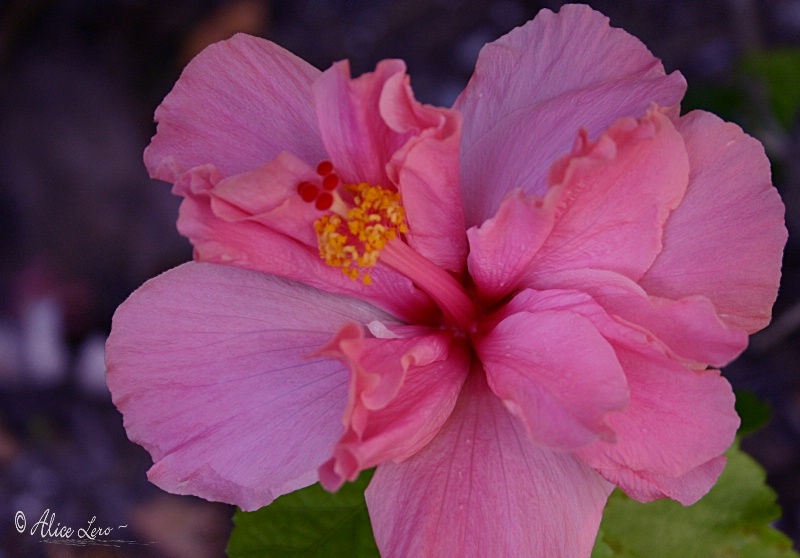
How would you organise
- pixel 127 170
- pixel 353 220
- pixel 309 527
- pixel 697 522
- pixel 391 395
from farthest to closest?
1. pixel 127 170
2. pixel 697 522
3. pixel 309 527
4. pixel 353 220
5. pixel 391 395

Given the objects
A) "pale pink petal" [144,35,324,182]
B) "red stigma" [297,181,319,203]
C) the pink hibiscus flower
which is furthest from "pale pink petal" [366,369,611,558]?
"pale pink petal" [144,35,324,182]

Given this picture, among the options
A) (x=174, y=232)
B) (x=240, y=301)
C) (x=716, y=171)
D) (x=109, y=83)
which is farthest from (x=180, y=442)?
(x=109, y=83)

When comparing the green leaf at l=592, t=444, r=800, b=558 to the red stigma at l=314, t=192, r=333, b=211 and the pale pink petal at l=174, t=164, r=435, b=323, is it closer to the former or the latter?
the pale pink petal at l=174, t=164, r=435, b=323

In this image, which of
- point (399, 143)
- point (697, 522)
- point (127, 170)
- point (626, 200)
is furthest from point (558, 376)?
point (127, 170)

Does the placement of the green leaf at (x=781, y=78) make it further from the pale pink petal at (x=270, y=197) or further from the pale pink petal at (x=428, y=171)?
the pale pink petal at (x=270, y=197)

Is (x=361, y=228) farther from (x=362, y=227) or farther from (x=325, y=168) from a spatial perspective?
(x=325, y=168)

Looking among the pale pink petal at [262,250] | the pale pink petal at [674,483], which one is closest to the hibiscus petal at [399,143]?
the pale pink petal at [262,250]
